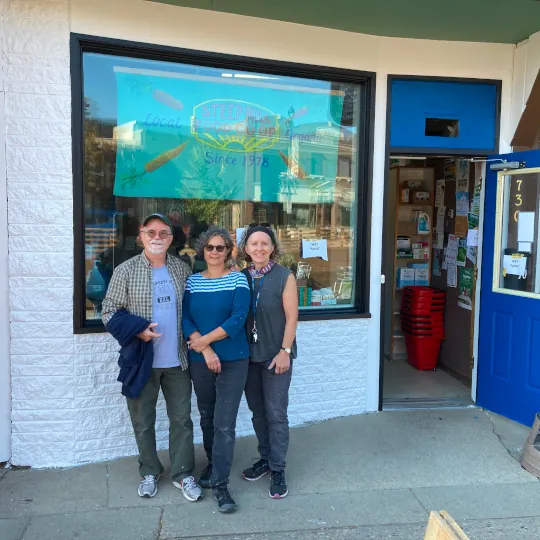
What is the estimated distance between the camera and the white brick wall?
3717 mm

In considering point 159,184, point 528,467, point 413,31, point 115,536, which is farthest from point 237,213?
point 528,467

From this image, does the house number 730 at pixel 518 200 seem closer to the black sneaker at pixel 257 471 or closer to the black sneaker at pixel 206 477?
the black sneaker at pixel 257 471

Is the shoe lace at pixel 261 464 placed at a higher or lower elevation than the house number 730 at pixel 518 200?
lower

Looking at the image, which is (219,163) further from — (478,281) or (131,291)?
(478,281)

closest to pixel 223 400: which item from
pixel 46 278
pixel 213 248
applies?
pixel 213 248

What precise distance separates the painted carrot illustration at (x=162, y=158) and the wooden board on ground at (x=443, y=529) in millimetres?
3109

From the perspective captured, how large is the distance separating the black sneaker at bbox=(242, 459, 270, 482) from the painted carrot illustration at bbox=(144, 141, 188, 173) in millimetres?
2264

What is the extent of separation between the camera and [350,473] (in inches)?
152

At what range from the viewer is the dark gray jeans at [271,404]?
11.3 feet

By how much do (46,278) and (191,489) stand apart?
170cm

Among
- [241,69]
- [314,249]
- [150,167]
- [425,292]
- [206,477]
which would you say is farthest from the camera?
[425,292]

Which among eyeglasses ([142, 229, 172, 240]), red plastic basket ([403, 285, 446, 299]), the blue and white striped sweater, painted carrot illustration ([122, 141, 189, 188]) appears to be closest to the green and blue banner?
painted carrot illustration ([122, 141, 189, 188])

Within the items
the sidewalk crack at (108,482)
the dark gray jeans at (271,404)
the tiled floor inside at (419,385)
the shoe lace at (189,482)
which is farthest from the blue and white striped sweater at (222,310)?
the tiled floor inside at (419,385)

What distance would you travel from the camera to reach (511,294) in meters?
4.72
